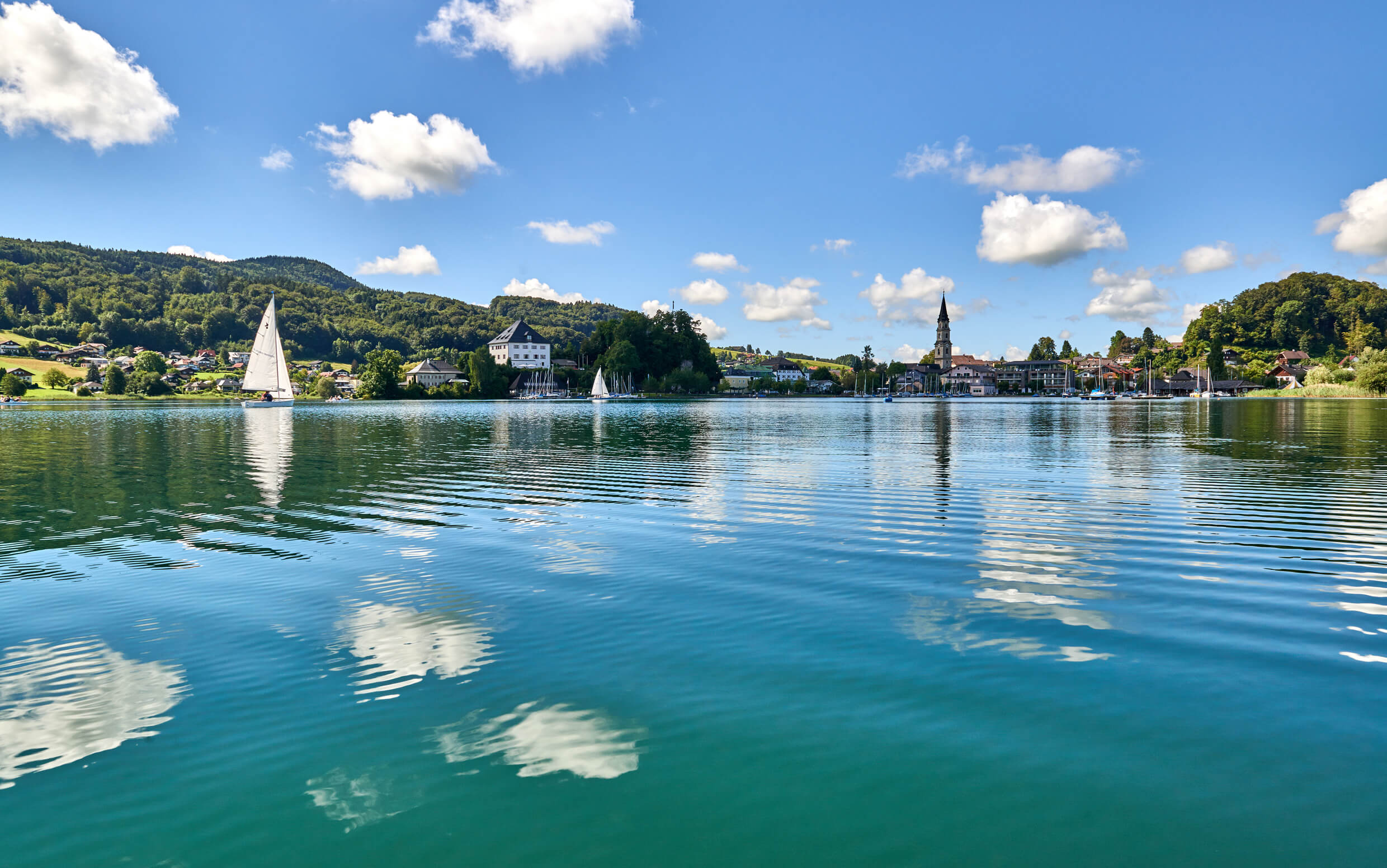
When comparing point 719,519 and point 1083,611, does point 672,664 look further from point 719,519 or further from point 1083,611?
point 719,519

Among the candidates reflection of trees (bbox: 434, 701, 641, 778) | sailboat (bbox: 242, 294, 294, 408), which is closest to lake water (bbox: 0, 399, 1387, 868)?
reflection of trees (bbox: 434, 701, 641, 778)

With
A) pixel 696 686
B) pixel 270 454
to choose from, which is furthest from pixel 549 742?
→ pixel 270 454

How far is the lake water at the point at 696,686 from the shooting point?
5551mm

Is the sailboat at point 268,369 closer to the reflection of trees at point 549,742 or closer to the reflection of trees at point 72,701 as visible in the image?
the reflection of trees at point 72,701

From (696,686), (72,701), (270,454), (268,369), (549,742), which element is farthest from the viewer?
(268,369)

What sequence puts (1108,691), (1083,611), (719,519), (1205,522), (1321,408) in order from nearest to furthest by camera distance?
1. (1108,691)
2. (1083,611)
3. (1205,522)
4. (719,519)
5. (1321,408)

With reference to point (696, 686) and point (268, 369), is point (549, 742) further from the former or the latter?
point (268, 369)

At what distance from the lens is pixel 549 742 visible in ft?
22.7

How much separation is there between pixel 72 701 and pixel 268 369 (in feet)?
435

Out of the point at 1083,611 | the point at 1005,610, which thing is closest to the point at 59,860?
the point at 1005,610

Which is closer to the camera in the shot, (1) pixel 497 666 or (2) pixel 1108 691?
(2) pixel 1108 691

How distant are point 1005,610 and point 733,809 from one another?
22.8 feet

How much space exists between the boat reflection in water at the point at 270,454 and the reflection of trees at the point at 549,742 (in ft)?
60.0

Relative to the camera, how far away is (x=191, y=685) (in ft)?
27.6
